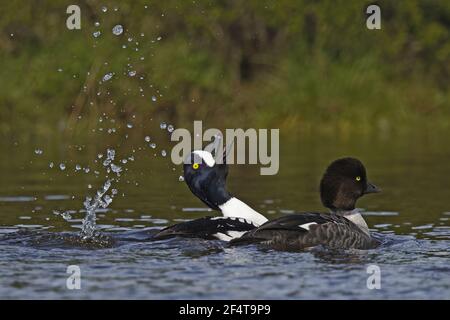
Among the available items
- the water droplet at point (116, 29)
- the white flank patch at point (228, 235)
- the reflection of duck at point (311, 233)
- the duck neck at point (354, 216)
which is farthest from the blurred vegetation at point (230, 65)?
the reflection of duck at point (311, 233)

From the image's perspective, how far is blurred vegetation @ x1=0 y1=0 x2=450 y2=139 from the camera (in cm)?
2120

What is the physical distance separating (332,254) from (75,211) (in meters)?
3.95

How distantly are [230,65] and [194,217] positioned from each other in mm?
9957

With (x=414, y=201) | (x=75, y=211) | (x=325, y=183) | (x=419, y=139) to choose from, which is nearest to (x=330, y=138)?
(x=419, y=139)

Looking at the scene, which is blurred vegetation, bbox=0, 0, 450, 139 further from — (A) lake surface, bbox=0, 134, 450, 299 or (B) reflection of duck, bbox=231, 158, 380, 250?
(B) reflection of duck, bbox=231, 158, 380, 250

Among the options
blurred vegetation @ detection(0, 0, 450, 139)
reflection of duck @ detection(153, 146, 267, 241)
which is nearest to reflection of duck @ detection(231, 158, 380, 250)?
reflection of duck @ detection(153, 146, 267, 241)

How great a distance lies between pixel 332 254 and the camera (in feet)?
32.2

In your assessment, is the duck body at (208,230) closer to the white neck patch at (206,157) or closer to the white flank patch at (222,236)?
the white flank patch at (222,236)

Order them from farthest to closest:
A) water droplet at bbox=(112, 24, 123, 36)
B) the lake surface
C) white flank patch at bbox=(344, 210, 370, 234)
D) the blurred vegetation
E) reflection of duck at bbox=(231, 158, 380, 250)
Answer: the blurred vegetation
water droplet at bbox=(112, 24, 123, 36)
white flank patch at bbox=(344, 210, 370, 234)
reflection of duck at bbox=(231, 158, 380, 250)
the lake surface

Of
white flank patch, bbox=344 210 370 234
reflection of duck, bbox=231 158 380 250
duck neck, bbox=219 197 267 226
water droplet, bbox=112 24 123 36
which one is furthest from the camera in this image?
water droplet, bbox=112 24 123 36

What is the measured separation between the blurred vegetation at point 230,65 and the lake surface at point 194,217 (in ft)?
4.23

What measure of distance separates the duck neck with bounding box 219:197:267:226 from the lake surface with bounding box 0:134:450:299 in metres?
0.71

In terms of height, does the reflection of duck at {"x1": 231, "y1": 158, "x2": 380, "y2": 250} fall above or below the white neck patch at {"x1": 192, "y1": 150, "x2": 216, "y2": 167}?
below
